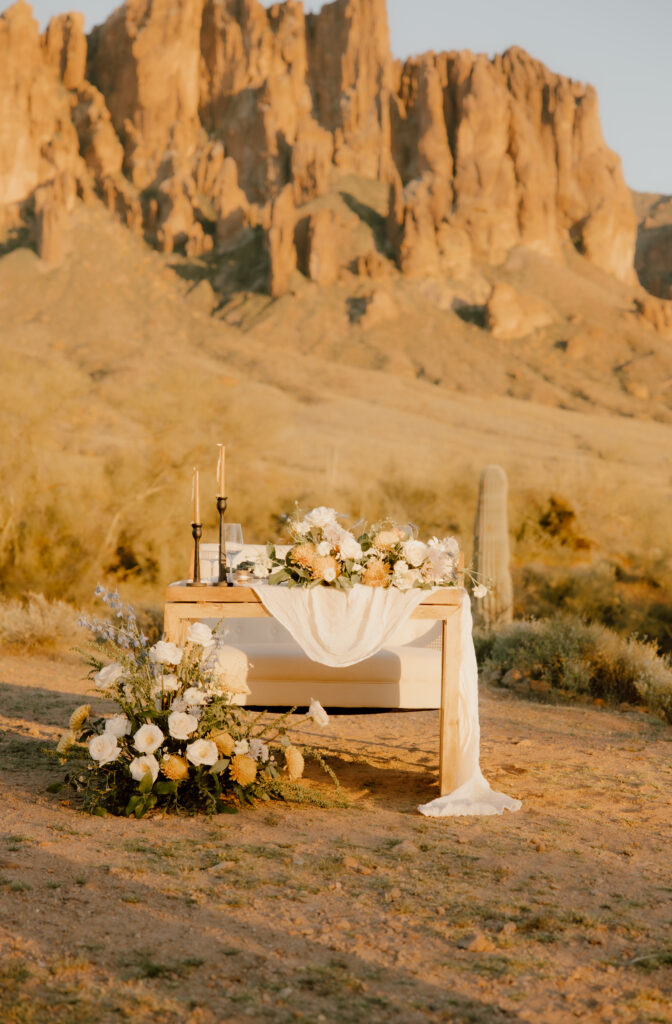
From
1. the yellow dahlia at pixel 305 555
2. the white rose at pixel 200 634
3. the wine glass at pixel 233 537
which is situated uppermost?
the wine glass at pixel 233 537

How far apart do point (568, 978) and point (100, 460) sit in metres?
13.8

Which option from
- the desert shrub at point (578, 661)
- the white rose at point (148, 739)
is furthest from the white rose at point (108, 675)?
the desert shrub at point (578, 661)

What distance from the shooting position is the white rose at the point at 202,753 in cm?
448

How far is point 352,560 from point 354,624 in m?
0.30

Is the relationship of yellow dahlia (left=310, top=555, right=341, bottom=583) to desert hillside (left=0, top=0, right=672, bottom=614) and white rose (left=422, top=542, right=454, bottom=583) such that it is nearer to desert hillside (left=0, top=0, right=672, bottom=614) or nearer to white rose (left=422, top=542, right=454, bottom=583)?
white rose (left=422, top=542, right=454, bottom=583)

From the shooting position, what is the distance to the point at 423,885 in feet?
12.0

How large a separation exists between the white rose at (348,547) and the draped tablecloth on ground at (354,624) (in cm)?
15

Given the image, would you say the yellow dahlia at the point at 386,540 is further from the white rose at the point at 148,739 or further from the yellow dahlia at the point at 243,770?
the white rose at the point at 148,739

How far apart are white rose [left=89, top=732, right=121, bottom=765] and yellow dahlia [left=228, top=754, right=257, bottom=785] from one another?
1.66ft

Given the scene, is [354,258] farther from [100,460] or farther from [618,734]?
[618,734]

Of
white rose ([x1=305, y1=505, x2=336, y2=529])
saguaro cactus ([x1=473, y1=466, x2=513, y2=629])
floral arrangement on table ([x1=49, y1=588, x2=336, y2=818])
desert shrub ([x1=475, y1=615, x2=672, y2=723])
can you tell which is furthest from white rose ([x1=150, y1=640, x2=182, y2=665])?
saguaro cactus ([x1=473, y1=466, x2=513, y2=629])

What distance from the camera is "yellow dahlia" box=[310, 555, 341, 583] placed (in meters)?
4.85

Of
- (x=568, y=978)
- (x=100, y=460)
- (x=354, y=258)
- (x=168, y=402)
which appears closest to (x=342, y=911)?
(x=568, y=978)

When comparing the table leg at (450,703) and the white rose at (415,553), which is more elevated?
the white rose at (415,553)
